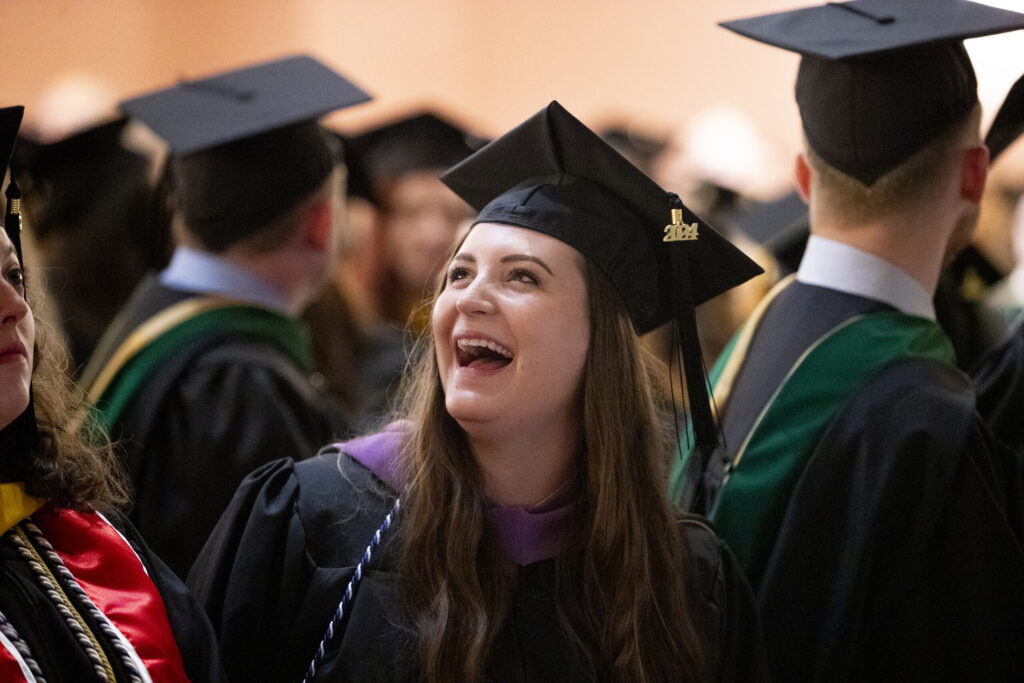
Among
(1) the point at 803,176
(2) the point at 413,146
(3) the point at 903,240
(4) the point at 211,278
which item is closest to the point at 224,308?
(4) the point at 211,278

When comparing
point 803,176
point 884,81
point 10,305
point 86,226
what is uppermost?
point 884,81

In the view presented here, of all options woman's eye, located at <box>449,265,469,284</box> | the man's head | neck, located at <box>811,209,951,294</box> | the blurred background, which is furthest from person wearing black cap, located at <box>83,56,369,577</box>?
the blurred background

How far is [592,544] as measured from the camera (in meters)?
2.15

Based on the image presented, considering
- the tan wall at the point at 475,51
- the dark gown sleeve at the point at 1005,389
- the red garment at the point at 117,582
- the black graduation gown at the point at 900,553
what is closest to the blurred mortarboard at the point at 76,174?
the red garment at the point at 117,582

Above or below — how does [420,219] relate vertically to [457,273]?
below

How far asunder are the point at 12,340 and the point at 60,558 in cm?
35

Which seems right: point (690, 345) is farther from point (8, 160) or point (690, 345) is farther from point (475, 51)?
point (475, 51)

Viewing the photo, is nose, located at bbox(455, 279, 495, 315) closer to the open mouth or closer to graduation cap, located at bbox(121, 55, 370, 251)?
the open mouth

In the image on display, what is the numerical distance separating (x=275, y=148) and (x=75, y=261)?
1412 millimetres

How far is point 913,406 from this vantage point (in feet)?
8.15

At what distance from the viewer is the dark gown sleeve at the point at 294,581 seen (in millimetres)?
2070

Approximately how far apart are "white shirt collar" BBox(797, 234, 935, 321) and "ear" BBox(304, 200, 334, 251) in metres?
1.59

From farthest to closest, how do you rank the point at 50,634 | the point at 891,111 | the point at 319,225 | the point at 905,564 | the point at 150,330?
the point at 319,225, the point at 150,330, the point at 891,111, the point at 905,564, the point at 50,634

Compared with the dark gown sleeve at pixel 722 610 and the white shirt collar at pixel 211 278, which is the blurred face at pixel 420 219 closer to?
the white shirt collar at pixel 211 278
